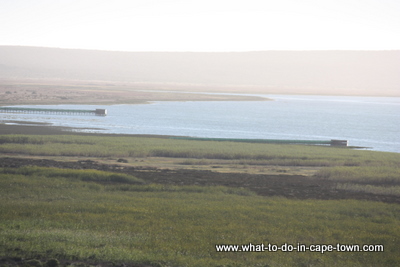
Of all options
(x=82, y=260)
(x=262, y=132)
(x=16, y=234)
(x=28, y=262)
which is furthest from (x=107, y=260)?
(x=262, y=132)

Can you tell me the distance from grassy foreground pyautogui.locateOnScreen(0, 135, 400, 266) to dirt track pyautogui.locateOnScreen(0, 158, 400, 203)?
6.78 ft

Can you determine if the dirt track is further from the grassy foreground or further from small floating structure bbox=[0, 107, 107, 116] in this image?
small floating structure bbox=[0, 107, 107, 116]

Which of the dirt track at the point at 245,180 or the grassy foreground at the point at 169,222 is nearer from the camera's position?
the grassy foreground at the point at 169,222

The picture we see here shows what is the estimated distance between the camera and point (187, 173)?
34844 millimetres

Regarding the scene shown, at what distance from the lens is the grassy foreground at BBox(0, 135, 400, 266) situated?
14.8 m

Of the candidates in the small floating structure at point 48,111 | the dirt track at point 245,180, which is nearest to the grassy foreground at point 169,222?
the dirt track at point 245,180

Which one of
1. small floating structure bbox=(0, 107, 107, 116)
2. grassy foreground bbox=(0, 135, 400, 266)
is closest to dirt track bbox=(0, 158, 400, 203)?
grassy foreground bbox=(0, 135, 400, 266)

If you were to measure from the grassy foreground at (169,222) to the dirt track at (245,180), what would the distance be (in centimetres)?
207

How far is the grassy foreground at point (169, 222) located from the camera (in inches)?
581

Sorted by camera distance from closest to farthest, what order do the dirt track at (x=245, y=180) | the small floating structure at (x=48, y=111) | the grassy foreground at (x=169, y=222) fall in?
the grassy foreground at (x=169, y=222) < the dirt track at (x=245, y=180) < the small floating structure at (x=48, y=111)

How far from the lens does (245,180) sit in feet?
108

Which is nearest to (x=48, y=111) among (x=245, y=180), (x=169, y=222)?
(x=245, y=180)

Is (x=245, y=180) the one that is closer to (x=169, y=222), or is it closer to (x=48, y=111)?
(x=169, y=222)

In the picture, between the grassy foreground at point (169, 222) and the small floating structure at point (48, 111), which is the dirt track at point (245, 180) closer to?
the grassy foreground at point (169, 222)
